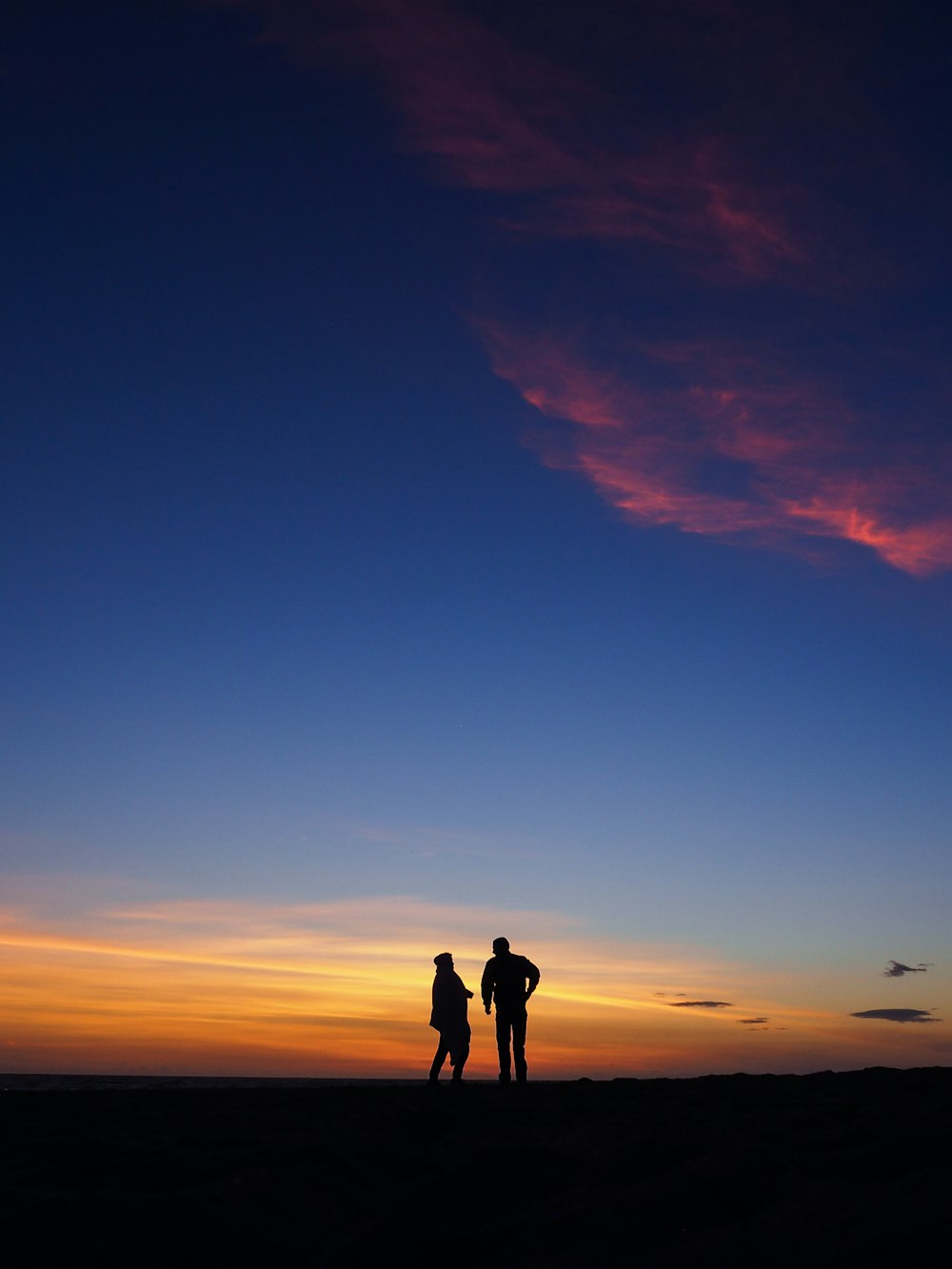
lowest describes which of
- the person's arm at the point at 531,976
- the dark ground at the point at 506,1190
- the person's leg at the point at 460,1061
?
the dark ground at the point at 506,1190

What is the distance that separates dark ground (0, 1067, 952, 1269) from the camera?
244 centimetres

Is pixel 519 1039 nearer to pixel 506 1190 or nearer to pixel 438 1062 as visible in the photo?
pixel 438 1062

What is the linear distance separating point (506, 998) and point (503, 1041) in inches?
23.0

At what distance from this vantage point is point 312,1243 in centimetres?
294

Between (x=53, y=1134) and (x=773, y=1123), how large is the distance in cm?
426

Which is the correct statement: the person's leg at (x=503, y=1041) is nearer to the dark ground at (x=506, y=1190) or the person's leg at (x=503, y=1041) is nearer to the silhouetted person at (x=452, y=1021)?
the silhouetted person at (x=452, y=1021)

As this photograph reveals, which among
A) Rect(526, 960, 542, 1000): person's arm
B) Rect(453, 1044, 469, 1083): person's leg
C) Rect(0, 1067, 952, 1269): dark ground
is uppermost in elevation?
Rect(526, 960, 542, 1000): person's arm

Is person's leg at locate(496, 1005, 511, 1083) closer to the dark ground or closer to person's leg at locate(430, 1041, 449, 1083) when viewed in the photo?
person's leg at locate(430, 1041, 449, 1083)

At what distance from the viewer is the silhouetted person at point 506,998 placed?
40.8 feet

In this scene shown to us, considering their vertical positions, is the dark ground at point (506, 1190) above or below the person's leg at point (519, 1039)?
below

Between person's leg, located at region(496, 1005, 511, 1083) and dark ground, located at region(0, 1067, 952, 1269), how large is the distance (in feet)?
22.0

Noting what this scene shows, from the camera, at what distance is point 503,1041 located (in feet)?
40.9

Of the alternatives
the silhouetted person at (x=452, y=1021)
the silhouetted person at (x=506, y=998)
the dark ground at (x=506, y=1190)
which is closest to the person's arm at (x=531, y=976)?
the silhouetted person at (x=506, y=998)

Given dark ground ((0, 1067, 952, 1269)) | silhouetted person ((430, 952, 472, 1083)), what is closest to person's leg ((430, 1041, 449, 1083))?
silhouetted person ((430, 952, 472, 1083))
